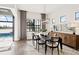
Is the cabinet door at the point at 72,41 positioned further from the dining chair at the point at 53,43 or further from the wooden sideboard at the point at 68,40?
the dining chair at the point at 53,43

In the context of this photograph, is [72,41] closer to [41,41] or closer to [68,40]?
[68,40]

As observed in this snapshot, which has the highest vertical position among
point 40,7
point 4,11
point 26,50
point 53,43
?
point 40,7

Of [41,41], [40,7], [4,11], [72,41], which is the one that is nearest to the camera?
[4,11]

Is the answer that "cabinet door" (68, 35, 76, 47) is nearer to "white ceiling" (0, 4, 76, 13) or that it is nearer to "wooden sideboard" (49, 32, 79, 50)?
"wooden sideboard" (49, 32, 79, 50)

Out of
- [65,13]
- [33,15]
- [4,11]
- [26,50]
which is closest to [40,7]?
[33,15]

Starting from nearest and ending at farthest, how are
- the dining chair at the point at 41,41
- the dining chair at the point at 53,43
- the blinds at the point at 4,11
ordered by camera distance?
1. the blinds at the point at 4,11
2. the dining chair at the point at 53,43
3. the dining chair at the point at 41,41

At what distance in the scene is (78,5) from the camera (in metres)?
2.77

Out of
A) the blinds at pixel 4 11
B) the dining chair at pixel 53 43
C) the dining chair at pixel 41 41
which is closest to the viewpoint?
the blinds at pixel 4 11

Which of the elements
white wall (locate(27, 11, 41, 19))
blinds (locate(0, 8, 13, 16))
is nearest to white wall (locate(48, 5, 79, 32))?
white wall (locate(27, 11, 41, 19))

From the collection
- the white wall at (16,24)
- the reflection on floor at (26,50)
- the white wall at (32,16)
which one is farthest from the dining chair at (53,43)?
the white wall at (16,24)
